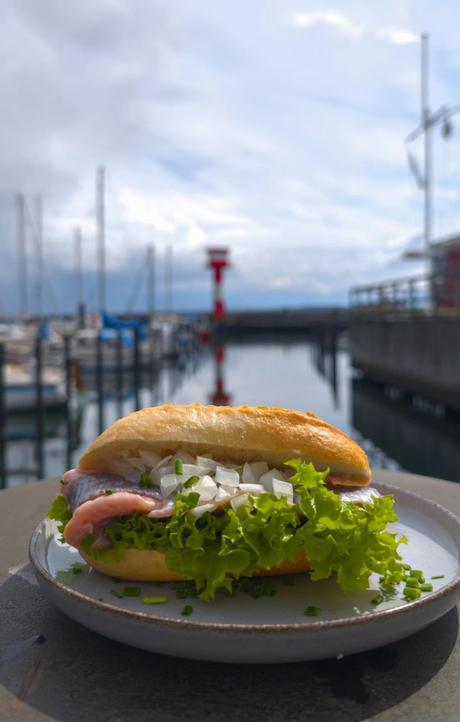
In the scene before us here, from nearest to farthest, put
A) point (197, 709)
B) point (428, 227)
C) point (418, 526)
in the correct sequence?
point (197, 709) → point (418, 526) → point (428, 227)

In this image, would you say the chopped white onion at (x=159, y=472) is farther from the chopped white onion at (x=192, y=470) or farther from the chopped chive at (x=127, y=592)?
the chopped chive at (x=127, y=592)

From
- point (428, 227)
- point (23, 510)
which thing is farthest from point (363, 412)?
point (23, 510)

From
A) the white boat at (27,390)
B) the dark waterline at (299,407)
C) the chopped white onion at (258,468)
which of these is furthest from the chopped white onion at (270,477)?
the white boat at (27,390)

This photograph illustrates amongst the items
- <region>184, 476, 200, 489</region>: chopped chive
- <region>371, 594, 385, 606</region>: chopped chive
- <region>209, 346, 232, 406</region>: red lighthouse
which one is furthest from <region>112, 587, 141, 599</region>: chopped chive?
<region>209, 346, 232, 406</region>: red lighthouse

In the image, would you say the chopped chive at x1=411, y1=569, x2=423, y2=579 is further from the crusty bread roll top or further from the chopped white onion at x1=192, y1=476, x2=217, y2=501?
the chopped white onion at x1=192, y1=476, x2=217, y2=501

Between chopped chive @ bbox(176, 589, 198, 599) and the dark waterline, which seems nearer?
chopped chive @ bbox(176, 589, 198, 599)

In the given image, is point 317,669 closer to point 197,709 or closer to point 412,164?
point 197,709
